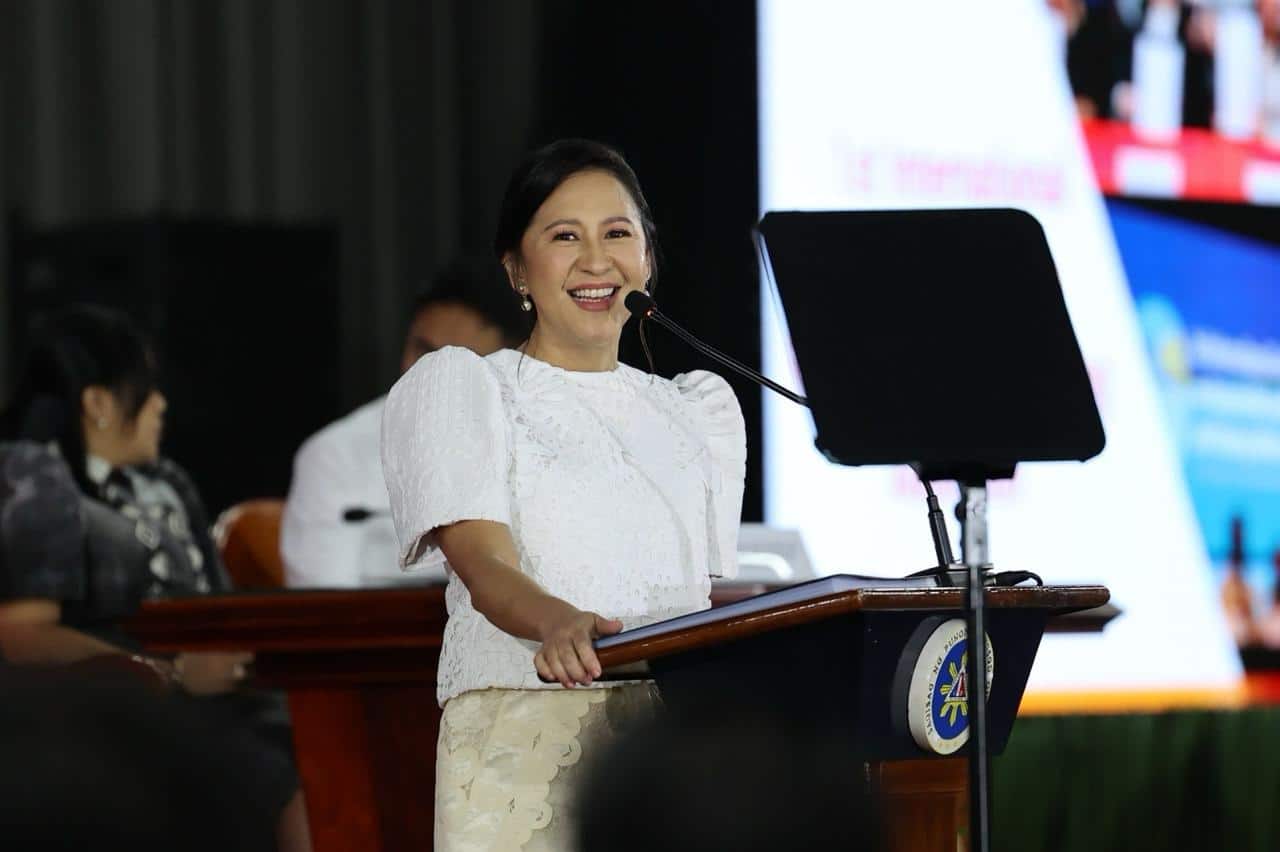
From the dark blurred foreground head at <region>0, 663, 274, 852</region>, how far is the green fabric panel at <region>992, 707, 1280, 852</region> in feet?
11.9

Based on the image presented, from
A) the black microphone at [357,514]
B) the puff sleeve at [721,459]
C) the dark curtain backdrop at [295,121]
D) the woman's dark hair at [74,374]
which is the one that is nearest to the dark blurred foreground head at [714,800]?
the puff sleeve at [721,459]

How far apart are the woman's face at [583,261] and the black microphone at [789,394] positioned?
1.2 inches

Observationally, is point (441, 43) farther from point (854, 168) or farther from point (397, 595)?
point (397, 595)

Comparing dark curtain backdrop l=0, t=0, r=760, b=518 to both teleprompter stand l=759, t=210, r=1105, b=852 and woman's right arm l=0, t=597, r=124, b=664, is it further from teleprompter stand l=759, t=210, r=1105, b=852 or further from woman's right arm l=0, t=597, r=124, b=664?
teleprompter stand l=759, t=210, r=1105, b=852

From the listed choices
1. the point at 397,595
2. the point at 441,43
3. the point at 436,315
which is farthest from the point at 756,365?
the point at 397,595

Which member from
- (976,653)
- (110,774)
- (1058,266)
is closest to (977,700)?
(976,653)

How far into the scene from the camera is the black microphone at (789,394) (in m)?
1.56

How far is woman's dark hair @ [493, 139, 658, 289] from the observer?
1757mm

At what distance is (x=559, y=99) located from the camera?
185 inches

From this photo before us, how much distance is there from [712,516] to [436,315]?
2228 millimetres

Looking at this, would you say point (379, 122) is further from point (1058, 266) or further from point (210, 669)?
point (210, 669)

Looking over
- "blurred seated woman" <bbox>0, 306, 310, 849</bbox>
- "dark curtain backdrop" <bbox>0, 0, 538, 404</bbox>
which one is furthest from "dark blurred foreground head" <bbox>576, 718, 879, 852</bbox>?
"dark curtain backdrop" <bbox>0, 0, 538, 404</bbox>

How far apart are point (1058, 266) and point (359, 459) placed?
1653 millimetres

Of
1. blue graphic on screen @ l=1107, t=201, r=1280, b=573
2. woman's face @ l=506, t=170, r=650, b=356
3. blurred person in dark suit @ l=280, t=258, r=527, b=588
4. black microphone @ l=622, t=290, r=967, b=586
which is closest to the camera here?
black microphone @ l=622, t=290, r=967, b=586
